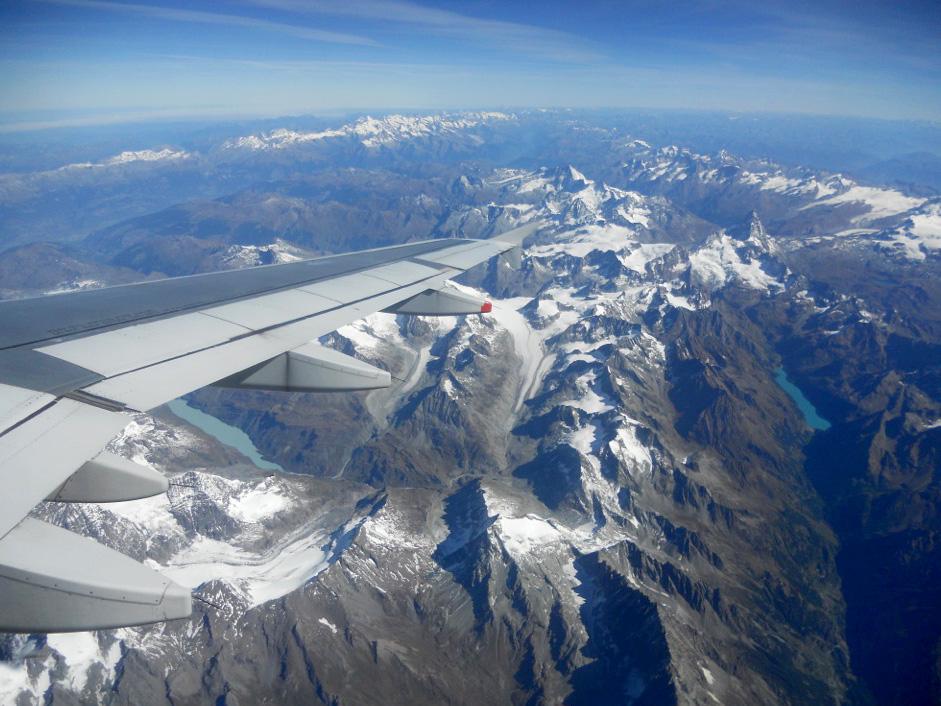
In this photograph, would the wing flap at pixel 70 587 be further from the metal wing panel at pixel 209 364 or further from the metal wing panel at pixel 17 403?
the metal wing panel at pixel 209 364

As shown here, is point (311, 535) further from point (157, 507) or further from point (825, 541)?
point (825, 541)

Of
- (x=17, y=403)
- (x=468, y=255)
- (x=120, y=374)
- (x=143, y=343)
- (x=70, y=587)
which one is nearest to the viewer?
(x=70, y=587)

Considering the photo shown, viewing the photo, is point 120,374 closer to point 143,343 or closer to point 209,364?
point 209,364

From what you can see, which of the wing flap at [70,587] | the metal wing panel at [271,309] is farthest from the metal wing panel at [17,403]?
the metal wing panel at [271,309]

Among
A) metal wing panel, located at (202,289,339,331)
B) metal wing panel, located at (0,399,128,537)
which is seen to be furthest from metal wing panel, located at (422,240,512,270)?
metal wing panel, located at (0,399,128,537)

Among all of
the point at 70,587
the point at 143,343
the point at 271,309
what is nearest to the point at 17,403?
the point at 143,343

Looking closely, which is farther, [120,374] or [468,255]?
[468,255]
